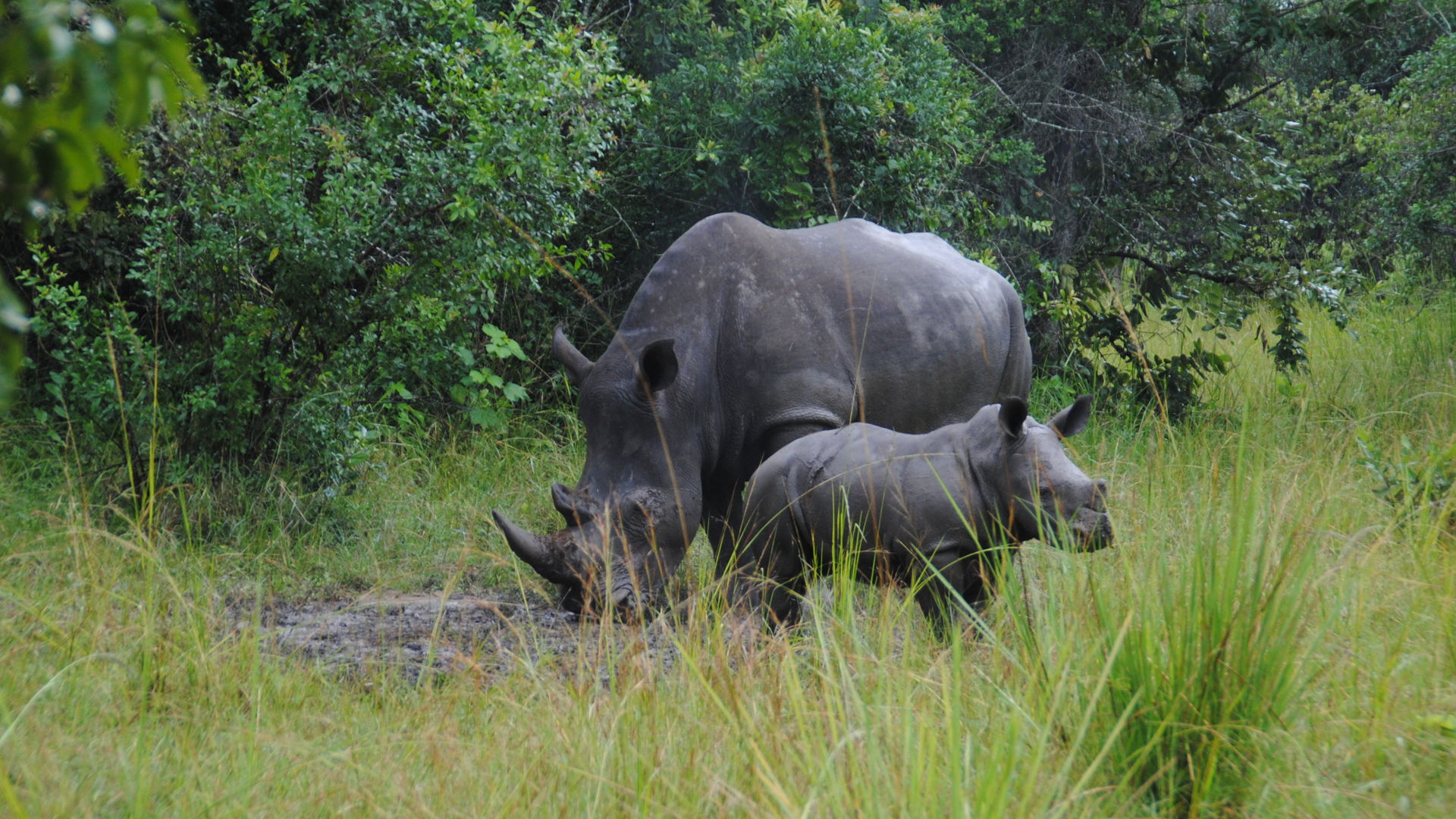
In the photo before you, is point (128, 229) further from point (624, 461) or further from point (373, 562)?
point (624, 461)

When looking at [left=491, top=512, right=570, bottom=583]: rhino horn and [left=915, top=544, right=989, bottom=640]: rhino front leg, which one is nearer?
[left=915, top=544, right=989, bottom=640]: rhino front leg

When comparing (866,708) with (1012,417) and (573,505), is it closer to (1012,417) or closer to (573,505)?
(1012,417)

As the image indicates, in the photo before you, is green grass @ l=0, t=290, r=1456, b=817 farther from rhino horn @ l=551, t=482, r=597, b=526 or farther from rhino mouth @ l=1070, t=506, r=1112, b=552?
rhino horn @ l=551, t=482, r=597, b=526

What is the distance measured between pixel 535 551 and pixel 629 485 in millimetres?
447

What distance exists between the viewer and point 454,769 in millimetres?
2717

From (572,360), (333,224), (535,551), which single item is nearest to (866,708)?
(535,551)

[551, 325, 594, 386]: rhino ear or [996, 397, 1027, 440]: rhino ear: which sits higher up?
[996, 397, 1027, 440]: rhino ear

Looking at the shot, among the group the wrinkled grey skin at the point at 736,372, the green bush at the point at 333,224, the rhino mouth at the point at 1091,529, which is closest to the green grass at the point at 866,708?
the rhino mouth at the point at 1091,529

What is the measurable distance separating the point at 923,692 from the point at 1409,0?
330 inches

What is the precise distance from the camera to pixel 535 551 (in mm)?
4824

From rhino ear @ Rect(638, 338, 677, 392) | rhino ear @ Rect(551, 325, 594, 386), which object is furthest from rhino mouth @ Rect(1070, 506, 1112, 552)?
rhino ear @ Rect(551, 325, 594, 386)

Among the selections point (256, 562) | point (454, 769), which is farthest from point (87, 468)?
point (454, 769)

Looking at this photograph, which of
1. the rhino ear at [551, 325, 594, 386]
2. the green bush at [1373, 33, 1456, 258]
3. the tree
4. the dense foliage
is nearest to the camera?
the tree

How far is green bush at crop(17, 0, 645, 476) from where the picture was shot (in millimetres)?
5695
